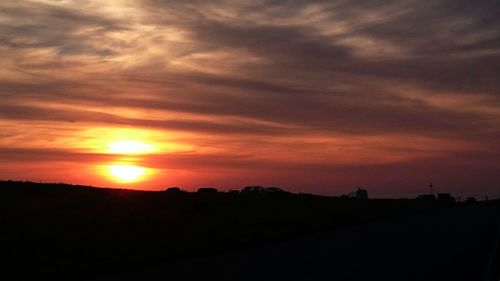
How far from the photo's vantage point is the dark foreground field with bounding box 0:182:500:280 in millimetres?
18672

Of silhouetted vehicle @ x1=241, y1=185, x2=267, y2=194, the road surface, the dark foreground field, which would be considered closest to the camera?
the road surface

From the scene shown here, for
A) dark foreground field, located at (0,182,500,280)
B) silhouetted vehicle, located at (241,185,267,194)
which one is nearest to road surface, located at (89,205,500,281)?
dark foreground field, located at (0,182,500,280)

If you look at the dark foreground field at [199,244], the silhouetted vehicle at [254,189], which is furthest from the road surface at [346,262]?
the silhouetted vehicle at [254,189]

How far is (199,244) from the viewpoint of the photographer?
88.3 feet

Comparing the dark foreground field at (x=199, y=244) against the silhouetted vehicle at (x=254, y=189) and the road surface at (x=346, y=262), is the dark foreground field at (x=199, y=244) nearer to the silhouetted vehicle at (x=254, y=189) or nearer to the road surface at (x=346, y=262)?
the road surface at (x=346, y=262)

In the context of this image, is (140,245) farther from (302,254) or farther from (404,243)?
(404,243)

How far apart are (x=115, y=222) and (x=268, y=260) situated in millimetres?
12516

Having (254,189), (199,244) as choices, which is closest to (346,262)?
(199,244)

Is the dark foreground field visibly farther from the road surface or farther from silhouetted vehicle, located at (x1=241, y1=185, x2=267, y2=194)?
silhouetted vehicle, located at (x1=241, y1=185, x2=267, y2=194)

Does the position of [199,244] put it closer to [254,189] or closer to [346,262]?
[346,262]

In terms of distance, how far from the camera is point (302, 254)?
2306 centimetres

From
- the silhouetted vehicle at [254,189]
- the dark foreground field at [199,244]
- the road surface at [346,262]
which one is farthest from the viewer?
the silhouetted vehicle at [254,189]

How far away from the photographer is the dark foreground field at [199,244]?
61.3 ft

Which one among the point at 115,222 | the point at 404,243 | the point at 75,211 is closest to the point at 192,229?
the point at 115,222
